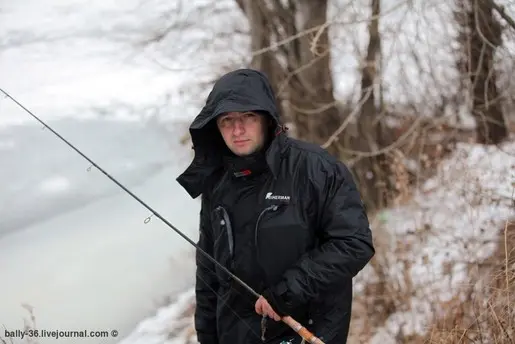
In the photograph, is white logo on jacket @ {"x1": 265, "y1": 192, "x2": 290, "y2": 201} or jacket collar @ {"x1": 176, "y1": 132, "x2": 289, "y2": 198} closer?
white logo on jacket @ {"x1": 265, "y1": 192, "x2": 290, "y2": 201}

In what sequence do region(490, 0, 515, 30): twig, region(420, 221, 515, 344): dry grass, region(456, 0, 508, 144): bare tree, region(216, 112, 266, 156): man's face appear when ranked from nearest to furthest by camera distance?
region(216, 112, 266, 156): man's face
region(420, 221, 515, 344): dry grass
region(490, 0, 515, 30): twig
region(456, 0, 508, 144): bare tree

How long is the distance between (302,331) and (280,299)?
0.46ft

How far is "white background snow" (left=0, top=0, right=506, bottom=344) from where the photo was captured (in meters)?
5.14

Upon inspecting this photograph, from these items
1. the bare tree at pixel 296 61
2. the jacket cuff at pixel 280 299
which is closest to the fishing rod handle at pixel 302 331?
the jacket cuff at pixel 280 299

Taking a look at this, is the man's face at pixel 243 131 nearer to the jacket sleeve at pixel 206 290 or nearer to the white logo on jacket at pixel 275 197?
the white logo on jacket at pixel 275 197

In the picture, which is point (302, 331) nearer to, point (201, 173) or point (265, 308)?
point (265, 308)

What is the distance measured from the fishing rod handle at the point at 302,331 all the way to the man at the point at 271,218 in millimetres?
33

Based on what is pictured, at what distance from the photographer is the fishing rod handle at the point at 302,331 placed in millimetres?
2109

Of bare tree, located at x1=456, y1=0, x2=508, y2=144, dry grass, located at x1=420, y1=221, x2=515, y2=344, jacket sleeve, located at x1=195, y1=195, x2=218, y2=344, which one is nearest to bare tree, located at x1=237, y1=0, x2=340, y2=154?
bare tree, located at x1=456, y1=0, x2=508, y2=144

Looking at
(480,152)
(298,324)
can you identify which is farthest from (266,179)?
(480,152)

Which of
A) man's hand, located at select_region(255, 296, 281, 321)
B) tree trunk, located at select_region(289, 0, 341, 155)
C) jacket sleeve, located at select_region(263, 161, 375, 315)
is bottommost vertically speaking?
man's hand, located at select_region(255, 296, 281, 321)

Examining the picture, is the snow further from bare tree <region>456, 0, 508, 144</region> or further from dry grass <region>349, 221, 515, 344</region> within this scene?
bare tree <region>456, 0, 508, 144</region>

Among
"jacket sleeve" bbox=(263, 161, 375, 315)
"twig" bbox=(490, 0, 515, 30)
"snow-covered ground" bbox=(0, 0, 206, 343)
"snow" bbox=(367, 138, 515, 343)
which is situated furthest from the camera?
"snow-covered ground" bbox=(0, 0, 206, 343)

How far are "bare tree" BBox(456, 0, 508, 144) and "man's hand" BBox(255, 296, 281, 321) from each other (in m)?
4.41
